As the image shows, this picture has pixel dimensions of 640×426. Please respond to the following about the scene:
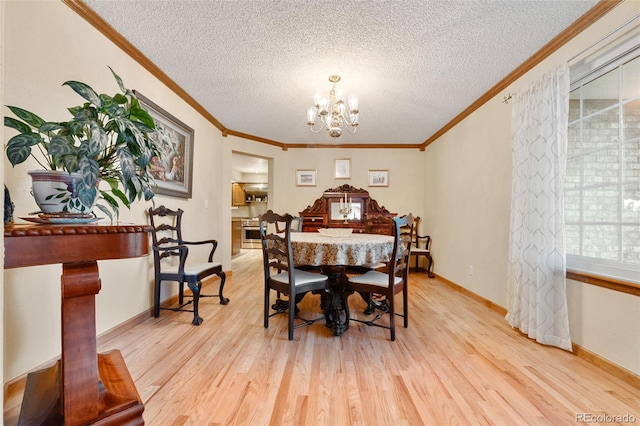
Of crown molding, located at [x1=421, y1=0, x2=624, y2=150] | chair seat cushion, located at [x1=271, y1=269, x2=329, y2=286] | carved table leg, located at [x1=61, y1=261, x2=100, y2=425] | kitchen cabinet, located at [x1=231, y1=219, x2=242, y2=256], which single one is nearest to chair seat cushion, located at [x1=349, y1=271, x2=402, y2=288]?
chair seat cushion, located at [x1=271, y1=269, x2=329, y2=286]

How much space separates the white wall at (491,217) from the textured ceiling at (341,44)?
22cm

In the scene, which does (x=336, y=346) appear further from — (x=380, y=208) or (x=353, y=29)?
(x=380, y=208)

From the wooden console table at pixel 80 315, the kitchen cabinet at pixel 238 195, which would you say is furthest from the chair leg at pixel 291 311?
the kitchen cabinet at pixel 238 195

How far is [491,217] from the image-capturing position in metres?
3.01

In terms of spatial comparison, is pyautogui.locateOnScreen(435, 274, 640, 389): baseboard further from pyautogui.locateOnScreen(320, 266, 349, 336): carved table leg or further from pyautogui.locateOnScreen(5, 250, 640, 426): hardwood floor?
pyautogui.locateOnScreen(320, 266, 349, 336): carved table leg

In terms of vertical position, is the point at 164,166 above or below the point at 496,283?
above

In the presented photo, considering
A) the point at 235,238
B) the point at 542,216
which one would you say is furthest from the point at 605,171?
the point at 235,238

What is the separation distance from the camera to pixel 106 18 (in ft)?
6.50

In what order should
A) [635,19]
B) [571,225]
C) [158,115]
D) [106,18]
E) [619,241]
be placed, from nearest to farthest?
[635,19] → [619,241] → [106,18] → [571,225] → [158,115]

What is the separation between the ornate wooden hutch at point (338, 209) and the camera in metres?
5.05

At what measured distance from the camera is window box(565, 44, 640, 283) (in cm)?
171

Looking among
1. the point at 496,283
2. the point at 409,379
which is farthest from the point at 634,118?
the point at 409,379

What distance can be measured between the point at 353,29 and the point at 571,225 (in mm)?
2221

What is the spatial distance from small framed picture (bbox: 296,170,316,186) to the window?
3.70 meters
